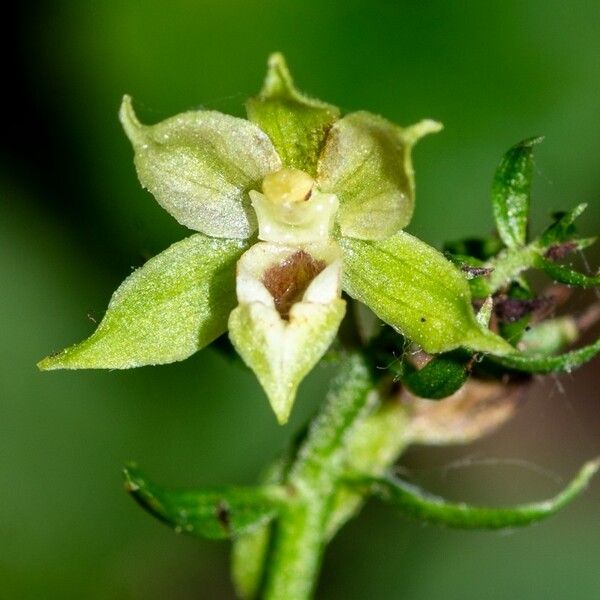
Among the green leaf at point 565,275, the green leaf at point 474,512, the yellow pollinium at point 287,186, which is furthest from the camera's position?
the green leaf at point 474,512

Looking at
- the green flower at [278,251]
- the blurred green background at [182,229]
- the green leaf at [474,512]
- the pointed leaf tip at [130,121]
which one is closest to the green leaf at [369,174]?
the green flower at [278,251]

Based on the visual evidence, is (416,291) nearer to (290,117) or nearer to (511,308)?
(511,308)

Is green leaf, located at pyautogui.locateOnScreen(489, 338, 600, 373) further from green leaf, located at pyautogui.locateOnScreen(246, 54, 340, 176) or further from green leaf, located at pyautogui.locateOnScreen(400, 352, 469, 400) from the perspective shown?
green leaf, located at pyautogui.locateOnScreen(246, 54, 340, 176)

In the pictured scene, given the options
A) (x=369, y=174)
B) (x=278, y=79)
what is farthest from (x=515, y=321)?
(x=278, y=79)

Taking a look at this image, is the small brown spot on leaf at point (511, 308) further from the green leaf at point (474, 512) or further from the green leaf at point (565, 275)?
the green leaf at point (474, 512)

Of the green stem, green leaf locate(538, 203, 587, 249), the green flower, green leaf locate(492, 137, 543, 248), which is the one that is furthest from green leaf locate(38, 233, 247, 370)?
green leaf locate(538, 203, 587, 249)
